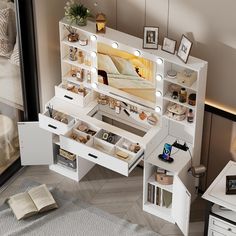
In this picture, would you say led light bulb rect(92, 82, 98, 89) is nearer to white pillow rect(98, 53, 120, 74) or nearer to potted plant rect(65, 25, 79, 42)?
white pillow rect(98, 53, 120, 74)

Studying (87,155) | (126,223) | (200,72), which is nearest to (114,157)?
(87,155)

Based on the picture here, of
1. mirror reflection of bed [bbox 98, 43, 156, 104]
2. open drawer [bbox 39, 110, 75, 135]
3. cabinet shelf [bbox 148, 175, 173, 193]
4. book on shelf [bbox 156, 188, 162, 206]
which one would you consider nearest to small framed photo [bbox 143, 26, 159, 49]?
mirror reflection of bed [bbox 98, 43, 156, 104]

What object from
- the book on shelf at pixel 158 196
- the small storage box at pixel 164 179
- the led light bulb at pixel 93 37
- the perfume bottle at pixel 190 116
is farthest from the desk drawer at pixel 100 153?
the led light bulb at pixel 93 37

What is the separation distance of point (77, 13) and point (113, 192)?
169cm

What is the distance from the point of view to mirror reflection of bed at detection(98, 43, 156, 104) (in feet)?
18.5

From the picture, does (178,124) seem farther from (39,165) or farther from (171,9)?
(39,165)

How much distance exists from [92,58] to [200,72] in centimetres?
108

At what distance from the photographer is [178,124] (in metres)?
5.73

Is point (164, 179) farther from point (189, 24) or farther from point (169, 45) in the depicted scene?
point (189, 24)

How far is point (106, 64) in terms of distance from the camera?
580cm

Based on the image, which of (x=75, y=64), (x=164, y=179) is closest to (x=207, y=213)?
(x=164, y=179)

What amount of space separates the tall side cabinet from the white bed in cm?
26


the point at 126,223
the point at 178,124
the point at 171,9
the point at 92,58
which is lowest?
the point at 126,223

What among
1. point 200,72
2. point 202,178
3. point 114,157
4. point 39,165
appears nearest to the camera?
point 200,72
